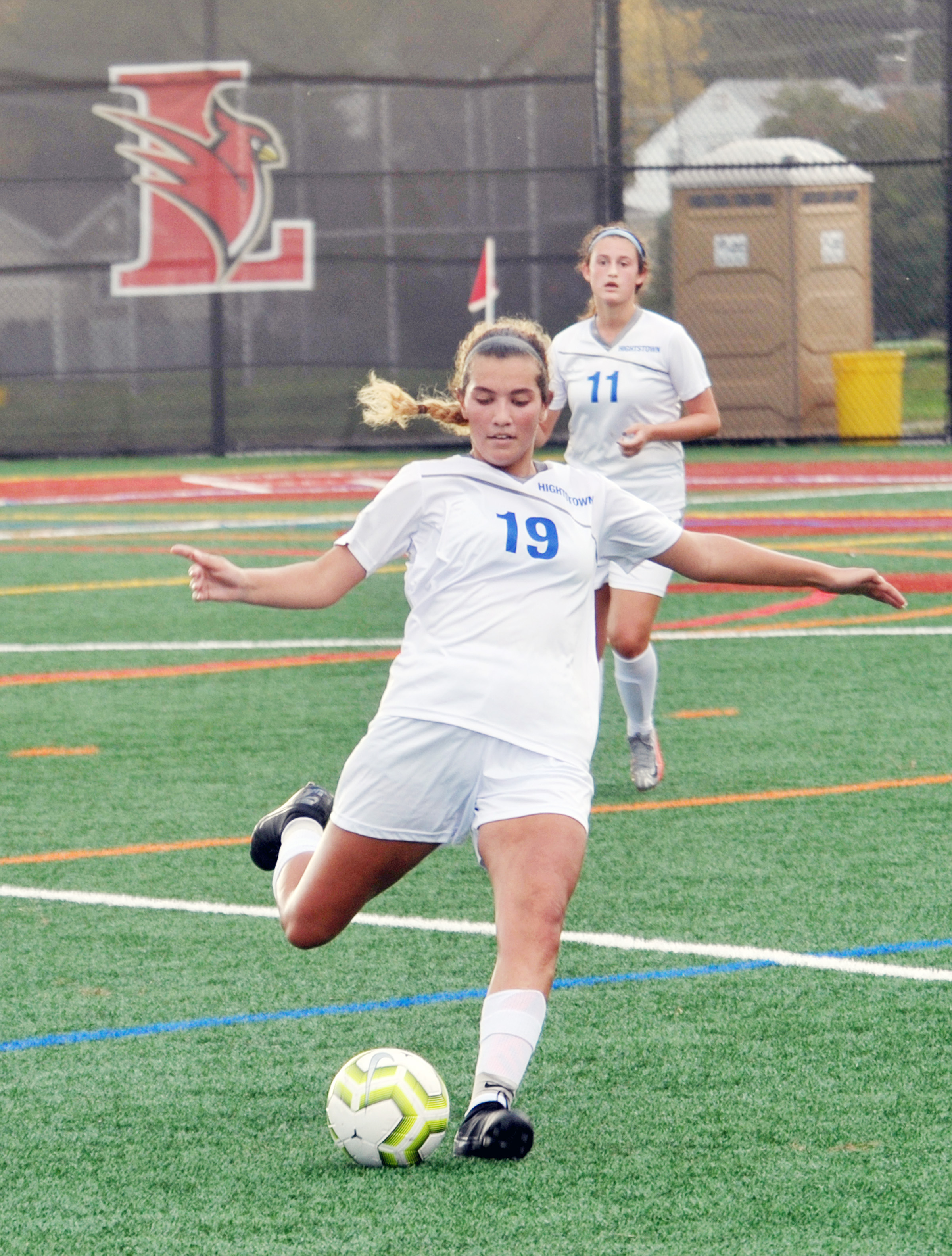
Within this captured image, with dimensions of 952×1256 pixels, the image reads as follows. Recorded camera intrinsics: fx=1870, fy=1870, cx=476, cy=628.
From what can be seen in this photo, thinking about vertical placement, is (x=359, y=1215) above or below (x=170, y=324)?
below

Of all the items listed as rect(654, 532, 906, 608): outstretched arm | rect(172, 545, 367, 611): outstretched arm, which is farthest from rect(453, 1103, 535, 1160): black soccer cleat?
rect(654, 532, 906, 608): outstretched arm

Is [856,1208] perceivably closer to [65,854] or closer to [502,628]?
[502,628]

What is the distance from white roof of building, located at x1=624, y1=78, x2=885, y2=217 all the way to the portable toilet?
18 cm

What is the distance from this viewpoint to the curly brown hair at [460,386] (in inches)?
168

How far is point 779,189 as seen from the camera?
21.0 meters

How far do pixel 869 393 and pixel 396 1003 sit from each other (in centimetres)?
1753

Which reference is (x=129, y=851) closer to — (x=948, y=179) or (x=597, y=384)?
(x=597, y=384)

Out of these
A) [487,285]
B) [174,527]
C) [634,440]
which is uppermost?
[487,285]

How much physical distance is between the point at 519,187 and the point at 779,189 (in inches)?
115

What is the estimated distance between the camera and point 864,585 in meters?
4.53

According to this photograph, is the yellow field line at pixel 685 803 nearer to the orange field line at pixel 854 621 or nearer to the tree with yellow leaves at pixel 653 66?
the orange field line at pixel 854 621

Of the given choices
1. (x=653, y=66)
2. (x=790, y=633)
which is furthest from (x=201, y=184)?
(x=790, y=633)

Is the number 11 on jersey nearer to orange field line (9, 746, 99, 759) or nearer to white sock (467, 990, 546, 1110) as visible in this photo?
orange field line (9, 746, 99, 759)

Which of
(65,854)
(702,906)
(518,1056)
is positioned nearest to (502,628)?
(518,1056)
